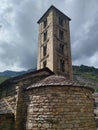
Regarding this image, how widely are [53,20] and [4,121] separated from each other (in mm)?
15939

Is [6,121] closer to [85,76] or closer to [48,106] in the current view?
[48,106]

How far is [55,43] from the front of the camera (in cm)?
2031

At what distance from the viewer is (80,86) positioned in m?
8.20

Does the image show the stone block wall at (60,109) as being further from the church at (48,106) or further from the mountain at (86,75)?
the mountain at (86,75)

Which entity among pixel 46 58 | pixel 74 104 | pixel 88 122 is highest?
pixel 46 58

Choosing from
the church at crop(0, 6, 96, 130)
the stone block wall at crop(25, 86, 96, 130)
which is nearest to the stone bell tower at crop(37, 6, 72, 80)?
the church at crop(0, 6, 96, 130)

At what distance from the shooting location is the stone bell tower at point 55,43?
1984cm

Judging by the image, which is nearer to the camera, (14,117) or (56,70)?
(14,117)

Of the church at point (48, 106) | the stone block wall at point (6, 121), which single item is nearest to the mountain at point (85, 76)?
the church at point (48, 106)

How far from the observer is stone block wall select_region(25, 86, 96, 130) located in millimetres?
7473

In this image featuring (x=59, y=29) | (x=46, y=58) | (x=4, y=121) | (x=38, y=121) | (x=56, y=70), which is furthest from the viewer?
(x=59, y=29)

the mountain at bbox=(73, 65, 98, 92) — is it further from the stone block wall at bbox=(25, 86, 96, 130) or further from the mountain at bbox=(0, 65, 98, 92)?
the stone block wall at bbox=(25, 86, 96, 130)

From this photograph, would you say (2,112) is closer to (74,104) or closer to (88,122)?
(74,104)

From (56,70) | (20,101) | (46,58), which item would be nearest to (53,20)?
(46,58)
